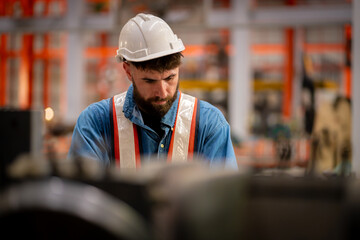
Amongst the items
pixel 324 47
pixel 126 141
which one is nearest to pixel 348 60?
pixel 324 47

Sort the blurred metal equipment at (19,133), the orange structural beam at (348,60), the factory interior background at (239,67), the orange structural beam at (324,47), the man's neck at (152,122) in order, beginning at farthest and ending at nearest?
1. the orange structural beam at (324,47)
2. the orange structural beam at (348,60)
3. the factory interior background at (239,67)
4. the man's neck at (152,122)
5. the blurred metal equipment at (19,133)

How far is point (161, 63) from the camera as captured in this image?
1.83 metres

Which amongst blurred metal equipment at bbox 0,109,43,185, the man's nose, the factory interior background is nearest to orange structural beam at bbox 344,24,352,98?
the factory interior background

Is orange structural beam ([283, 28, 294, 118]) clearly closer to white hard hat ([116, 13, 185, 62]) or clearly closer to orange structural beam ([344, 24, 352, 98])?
orange structural beam ([344, 24, 352, 98])

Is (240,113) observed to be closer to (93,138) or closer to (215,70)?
(215,70)

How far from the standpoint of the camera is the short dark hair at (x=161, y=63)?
182 centimetres

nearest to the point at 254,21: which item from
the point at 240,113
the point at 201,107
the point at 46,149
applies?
the point at 240,113

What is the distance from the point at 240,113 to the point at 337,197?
5413 mm

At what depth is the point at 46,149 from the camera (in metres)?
0.90

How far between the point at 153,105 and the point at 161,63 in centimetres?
20

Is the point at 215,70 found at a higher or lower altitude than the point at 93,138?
higher

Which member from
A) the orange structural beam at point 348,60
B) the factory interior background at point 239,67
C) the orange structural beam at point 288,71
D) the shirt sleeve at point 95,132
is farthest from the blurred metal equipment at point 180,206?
the orange structural beam at point 288,71

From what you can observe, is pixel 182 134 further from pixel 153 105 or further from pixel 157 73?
pixel 157 73

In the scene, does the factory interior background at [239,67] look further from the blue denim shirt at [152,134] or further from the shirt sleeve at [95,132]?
the shirt sleeve at [95,132]
